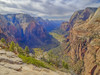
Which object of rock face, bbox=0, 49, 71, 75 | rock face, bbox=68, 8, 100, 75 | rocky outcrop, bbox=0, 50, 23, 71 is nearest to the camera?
rock face, bbox=0, 49, 71, 75

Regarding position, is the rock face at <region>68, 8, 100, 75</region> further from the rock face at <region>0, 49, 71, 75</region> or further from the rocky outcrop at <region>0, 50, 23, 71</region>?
the rocky outcrop at <region>0, 50, 23, 71</region>

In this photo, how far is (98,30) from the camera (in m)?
78.5

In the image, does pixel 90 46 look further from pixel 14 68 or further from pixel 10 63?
pixel 14 68

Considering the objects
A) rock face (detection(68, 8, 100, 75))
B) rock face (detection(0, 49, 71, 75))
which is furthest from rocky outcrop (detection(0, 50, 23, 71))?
rock face (detection(68, 8, 100, 75))

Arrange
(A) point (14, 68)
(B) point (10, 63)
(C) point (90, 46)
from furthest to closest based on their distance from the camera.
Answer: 1. (C) point (90, 46)
2. (B) point (10, 63)
3. (A) point (14, 68)

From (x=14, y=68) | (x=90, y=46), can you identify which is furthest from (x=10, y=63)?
(x=90, y=46)

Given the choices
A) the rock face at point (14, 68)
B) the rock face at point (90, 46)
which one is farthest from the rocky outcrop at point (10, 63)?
the rock face at point (90, 46)

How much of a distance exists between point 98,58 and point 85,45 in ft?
99.8

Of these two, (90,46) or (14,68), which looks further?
(90,46)

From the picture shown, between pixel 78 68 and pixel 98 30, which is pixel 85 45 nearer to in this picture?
pixel 98 30

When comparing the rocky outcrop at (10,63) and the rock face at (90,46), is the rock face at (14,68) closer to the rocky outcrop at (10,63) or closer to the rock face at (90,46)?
the rocky outcrop at (10,63)

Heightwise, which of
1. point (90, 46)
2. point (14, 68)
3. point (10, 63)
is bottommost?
point (90, 46)

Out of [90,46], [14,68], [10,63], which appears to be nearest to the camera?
[14,68]

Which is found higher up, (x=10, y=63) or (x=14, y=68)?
(x=14, y=68)
